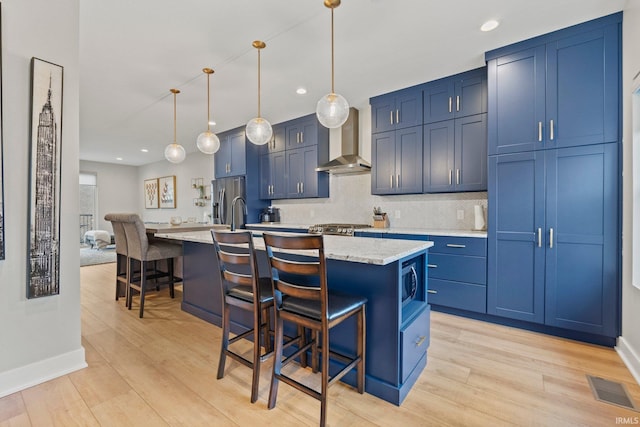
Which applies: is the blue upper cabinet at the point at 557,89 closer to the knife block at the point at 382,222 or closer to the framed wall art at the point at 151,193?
the knife block at the point at 382,222

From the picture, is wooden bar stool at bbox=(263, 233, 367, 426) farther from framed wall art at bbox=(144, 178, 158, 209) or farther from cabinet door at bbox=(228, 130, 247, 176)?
framed wall art at bbox=(144, 178, 158, 209)

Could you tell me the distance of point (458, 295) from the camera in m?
3.02

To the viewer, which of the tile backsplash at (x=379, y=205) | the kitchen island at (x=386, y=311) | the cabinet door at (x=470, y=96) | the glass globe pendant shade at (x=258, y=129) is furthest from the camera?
the tile backsplash at (x=379, y=205)

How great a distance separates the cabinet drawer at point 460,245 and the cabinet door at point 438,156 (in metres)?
0.67

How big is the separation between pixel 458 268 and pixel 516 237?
61cm

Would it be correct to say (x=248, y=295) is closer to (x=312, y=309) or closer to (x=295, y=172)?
(x=312, y=309)

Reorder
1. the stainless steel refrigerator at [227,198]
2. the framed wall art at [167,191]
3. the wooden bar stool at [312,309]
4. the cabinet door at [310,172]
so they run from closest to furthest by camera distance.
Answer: the wooden bar stool at [312,309] < the cabinet door at [310,172] < the stainless steel refrigerator at [227,198] < the framed wall art at [167,191]

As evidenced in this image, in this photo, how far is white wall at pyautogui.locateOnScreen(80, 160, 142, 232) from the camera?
29.8ft

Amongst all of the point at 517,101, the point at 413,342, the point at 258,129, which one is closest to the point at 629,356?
the point at 413,342

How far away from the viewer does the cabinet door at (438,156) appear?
338cm

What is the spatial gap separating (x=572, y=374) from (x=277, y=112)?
14.8 feet

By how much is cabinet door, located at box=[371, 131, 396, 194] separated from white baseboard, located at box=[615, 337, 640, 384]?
2.47 meters

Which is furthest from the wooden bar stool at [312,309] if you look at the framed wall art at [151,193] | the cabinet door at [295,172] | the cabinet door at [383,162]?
the framed wall art at [151,193]

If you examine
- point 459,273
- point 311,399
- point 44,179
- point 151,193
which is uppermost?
point 151,193
